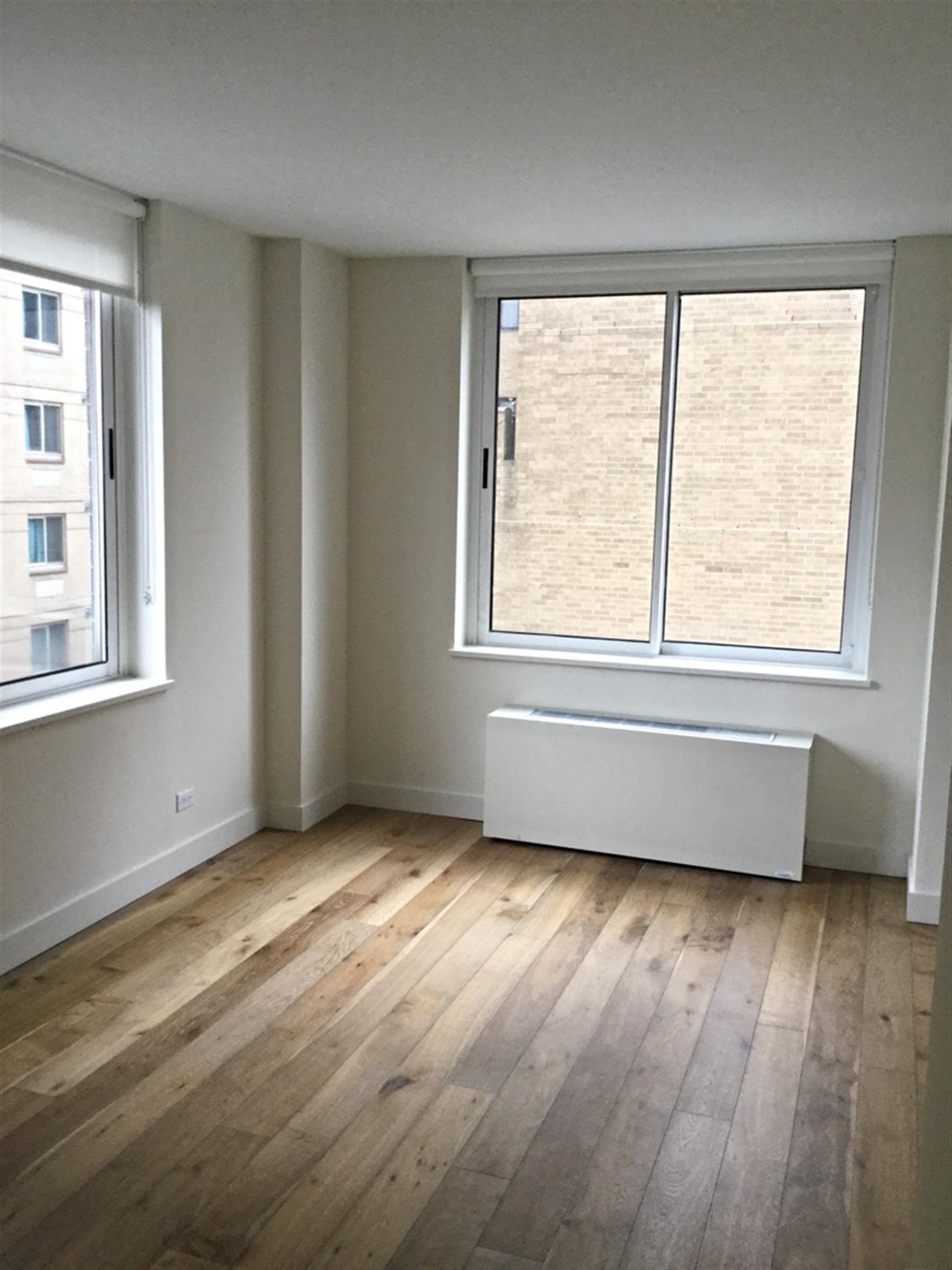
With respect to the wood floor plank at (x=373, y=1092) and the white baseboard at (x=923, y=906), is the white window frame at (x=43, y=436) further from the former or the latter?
the white baseboard at (x=923, y=906)

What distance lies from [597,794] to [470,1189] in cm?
232

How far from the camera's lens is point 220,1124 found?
2.70 metres

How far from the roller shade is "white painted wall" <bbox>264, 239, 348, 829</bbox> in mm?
842

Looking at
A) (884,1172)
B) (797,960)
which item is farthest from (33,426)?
(884,1172)

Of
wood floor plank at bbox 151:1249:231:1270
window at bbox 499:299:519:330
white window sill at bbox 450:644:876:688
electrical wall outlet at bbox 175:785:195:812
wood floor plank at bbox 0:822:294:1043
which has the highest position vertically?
window at bbox 499:299:519:330

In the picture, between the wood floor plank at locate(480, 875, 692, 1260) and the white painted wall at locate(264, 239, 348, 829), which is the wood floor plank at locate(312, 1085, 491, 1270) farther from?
the white painted wall at locate(264, 239, 348, 829)

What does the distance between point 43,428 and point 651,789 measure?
267 cm

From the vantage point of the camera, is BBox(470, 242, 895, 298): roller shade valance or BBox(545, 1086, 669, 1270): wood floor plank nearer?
BBox(545, 1086, 669, 1270): wood floor plank

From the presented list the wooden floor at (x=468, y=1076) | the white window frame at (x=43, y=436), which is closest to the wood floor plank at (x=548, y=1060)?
the wooden floor at (x=468, y=1076)

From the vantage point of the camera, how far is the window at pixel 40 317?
3.60m

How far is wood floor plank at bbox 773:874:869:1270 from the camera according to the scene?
A: 236cm

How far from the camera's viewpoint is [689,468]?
484cm

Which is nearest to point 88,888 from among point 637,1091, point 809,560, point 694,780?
point 637,1091

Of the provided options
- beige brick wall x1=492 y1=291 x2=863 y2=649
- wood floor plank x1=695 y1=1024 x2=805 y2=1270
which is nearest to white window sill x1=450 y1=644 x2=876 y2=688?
beige brick wall x1=492 y1=291 x2=863 y2=649
